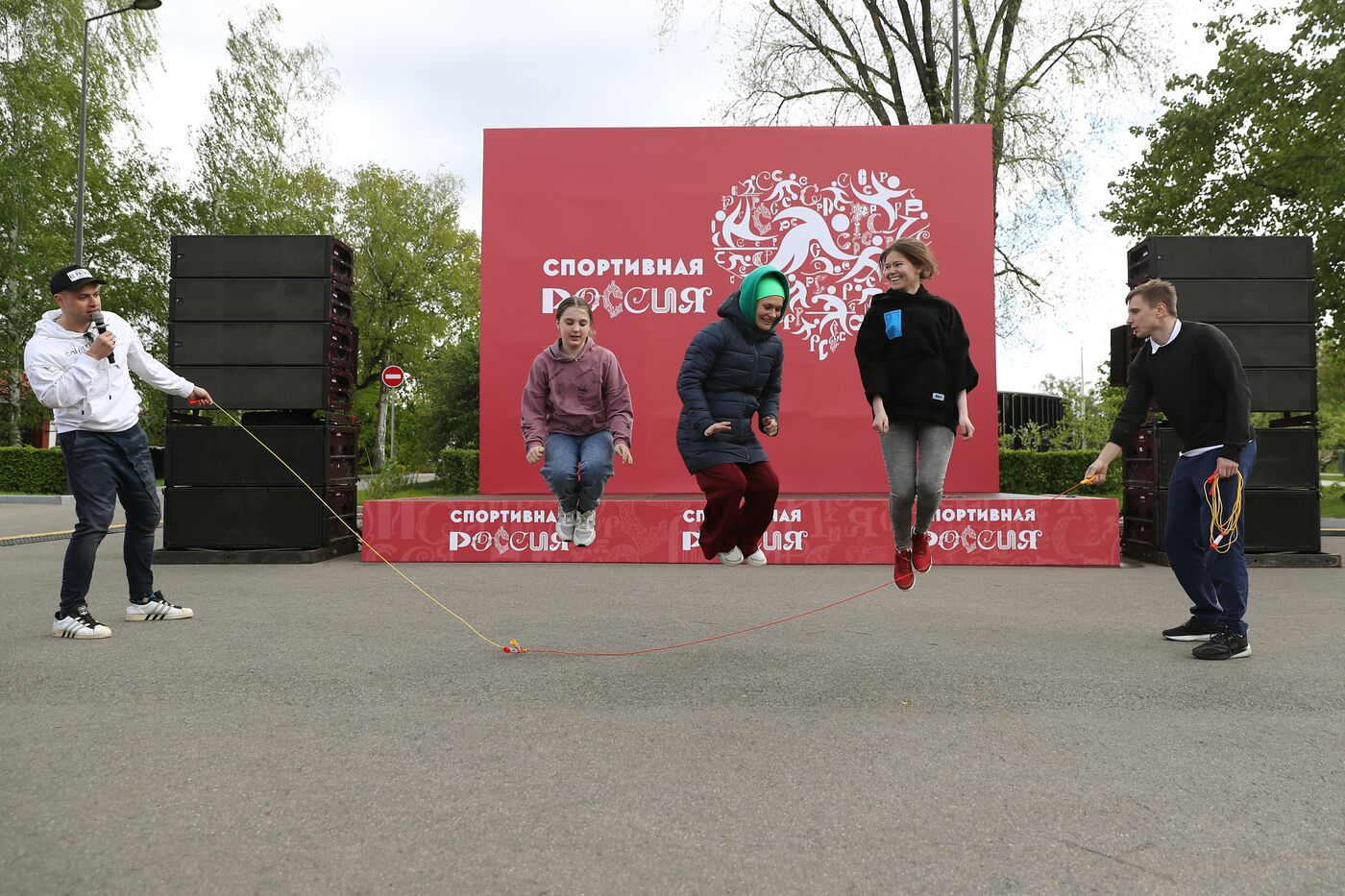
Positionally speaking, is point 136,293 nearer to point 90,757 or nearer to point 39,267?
point 39,267

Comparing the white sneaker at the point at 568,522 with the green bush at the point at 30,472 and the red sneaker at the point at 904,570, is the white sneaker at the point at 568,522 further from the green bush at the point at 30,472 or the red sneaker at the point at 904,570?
the green bush at the point at 30,472

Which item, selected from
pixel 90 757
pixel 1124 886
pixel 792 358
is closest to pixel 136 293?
pixel 792 358

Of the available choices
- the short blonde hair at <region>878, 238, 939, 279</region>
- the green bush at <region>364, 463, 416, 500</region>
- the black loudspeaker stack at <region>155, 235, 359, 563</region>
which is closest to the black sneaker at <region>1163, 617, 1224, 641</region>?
the short blonde hair at <region>878, 238, 939, 279</region>

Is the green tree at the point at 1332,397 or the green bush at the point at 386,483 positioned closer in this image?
the green bush at the point at 386,483

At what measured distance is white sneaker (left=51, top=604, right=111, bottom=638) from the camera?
18.9 feet

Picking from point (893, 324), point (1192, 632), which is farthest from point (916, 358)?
point (1192, 632)

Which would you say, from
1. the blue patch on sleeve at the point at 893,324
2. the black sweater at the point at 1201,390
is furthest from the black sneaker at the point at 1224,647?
the blue patch on sleeve at the point at 893,324

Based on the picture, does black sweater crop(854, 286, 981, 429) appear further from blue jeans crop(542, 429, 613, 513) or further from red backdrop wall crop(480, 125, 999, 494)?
red backdrop wall crop(480, 125, 999, 494)

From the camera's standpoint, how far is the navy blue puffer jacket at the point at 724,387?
5547 millimetres

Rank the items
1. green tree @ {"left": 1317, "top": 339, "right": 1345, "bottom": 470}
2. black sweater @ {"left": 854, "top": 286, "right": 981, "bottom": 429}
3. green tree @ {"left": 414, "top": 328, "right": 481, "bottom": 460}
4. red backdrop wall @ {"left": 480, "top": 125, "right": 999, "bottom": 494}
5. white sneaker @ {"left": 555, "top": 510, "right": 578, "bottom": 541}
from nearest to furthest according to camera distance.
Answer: black sweater @ {"left": 854, "top": 286, "right": 981, "bottom": 429}, white sneaker @ {"left": 555, "top": 510, "right": 578, "bottom": 541}, red backdrop wall @ {"left": 480, "top": 125, "right": 999, "bottom": 494}, green tree @ {"left": 1317, "top": 339, "right": 1345, "bottom": 470}, green tree @ {"left": 414, "top": 328, "right": 481, "bottom": 460}

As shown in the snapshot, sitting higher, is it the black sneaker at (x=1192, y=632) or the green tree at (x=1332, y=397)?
the green tree at (x=1332, y=397)

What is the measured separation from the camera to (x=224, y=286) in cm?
1013

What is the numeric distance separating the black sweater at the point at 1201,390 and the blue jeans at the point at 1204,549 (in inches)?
5.7

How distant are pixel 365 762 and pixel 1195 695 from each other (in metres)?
3.57
